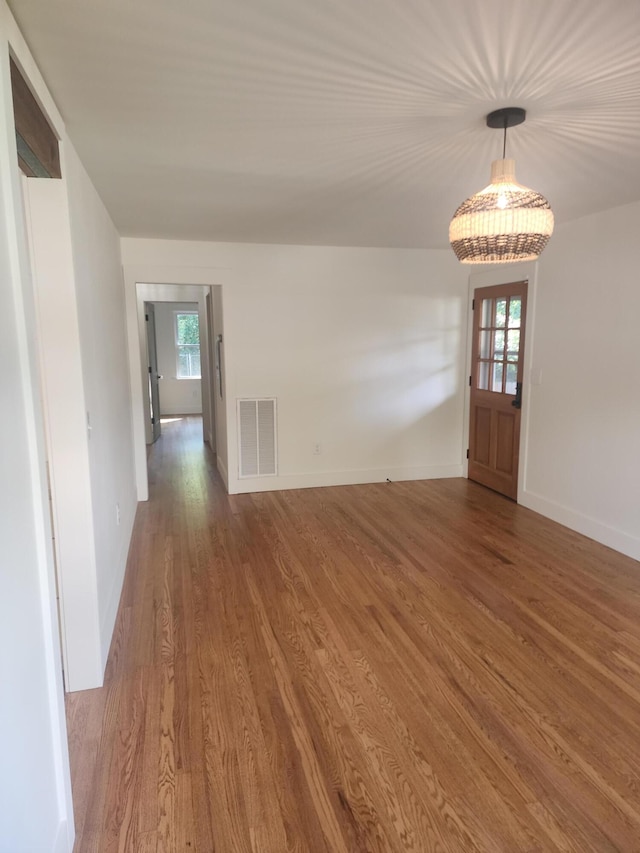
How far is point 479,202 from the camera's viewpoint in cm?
215

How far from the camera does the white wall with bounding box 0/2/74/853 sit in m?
1.18

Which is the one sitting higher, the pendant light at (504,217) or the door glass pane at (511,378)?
the pendant light at (504,217)

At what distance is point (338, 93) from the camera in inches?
76.0

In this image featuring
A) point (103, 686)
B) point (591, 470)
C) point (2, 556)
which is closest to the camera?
point (2, 556)

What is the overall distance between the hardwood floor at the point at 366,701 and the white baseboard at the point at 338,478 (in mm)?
1261

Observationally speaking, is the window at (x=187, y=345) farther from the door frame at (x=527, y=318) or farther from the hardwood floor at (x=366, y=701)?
the hardwood floor at (x=366, y=701)

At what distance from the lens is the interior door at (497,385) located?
4.81 m

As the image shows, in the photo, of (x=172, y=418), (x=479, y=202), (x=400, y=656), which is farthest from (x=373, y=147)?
(x=172, y=418)

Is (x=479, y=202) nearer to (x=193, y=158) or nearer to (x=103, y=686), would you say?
(x=193, y=158)

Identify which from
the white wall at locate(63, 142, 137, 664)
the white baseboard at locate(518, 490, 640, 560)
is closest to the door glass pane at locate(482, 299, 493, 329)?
the white baseboard at locate(518, 490, 640, 560)

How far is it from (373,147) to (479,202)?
0.66 metres

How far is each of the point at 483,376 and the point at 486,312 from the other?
2.15ft

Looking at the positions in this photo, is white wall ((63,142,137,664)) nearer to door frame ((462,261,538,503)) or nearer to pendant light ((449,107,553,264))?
pendant light ((449,107,553,264))

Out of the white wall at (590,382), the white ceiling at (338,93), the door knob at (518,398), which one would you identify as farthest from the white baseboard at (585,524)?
the white ceiling at (338,93)
